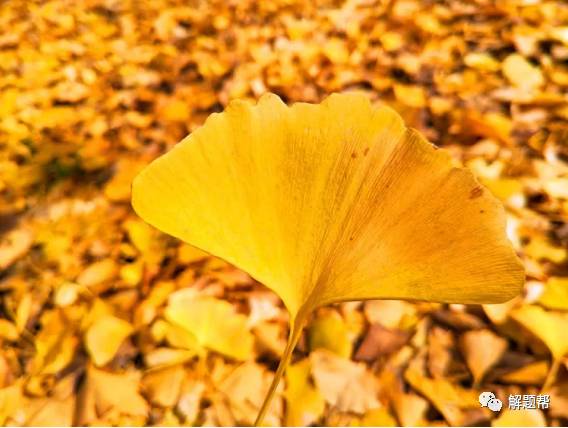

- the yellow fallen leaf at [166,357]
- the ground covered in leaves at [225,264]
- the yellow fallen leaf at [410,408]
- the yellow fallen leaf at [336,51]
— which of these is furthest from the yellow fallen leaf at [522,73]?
the yellow fallen leaf at [166,357]

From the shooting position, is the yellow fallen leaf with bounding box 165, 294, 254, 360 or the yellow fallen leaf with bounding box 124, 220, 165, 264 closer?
the yellow fallen leaf with bounding box 165, 294, 254, 360

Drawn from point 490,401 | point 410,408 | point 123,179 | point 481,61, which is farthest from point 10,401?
point 481,61

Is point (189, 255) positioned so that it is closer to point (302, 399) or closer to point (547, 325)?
point (302, 399)

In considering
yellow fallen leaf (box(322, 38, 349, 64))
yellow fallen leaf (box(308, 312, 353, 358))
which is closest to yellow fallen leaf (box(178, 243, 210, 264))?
yellow fallen leaf (box(308, 312, 353, 358))

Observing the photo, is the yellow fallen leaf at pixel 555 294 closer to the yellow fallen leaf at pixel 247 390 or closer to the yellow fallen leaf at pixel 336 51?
the yellow fallen leaf at pixel 247 390

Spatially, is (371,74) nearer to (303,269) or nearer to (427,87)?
(427,87)

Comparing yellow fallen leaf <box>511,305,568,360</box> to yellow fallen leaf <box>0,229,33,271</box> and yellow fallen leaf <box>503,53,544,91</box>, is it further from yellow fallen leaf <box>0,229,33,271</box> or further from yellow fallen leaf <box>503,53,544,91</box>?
yellow fallen leaf <box>0,229,33,271</box>
